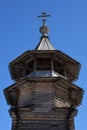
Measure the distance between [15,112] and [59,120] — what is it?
2.81m

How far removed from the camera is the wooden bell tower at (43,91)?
2603cm

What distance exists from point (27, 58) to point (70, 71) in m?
3.54

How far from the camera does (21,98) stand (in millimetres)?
27844

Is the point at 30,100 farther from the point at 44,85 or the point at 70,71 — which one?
the point at 70,71

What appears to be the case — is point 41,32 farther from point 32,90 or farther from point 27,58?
point 32,90

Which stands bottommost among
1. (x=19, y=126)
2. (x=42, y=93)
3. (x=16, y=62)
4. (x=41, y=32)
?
(x=19, y=126)

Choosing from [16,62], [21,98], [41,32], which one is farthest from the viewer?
[41,32]

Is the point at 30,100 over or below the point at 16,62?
below

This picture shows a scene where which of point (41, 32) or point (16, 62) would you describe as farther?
point (41, 32)

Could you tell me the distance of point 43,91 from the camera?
2716cm

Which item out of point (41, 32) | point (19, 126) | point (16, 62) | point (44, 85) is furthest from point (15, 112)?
point (41, 32)

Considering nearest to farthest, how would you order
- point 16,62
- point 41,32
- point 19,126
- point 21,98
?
point 19,126 < point 21,98 < point 16,62 < point 41,32

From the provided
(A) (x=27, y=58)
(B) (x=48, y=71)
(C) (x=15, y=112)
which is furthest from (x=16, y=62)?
(C) (x=15, y=112)

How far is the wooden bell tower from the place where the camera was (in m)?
26.0
